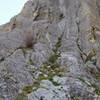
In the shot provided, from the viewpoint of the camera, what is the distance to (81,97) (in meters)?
28.6

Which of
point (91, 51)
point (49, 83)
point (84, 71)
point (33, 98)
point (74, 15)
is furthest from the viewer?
point (74, 15)

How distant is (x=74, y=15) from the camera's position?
40.5 m

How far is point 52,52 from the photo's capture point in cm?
3559

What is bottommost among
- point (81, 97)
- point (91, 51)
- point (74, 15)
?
point (81, 97)

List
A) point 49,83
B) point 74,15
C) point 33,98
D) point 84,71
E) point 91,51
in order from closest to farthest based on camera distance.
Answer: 1. point 33,98
2. point 49,83
3. point 84,71
4. point 91,51
5. point 74,15

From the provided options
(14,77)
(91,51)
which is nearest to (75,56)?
(91,51)

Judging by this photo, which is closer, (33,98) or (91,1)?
(33,98)

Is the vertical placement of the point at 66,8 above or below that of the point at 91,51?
above

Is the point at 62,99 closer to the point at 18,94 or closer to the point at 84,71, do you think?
the point at 18,94

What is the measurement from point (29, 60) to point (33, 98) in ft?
23.8

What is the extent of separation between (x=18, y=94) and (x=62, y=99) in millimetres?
3914

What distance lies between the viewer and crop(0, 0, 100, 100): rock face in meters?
28.9

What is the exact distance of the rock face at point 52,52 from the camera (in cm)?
2886

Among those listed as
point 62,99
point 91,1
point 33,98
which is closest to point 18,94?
point 33,98
